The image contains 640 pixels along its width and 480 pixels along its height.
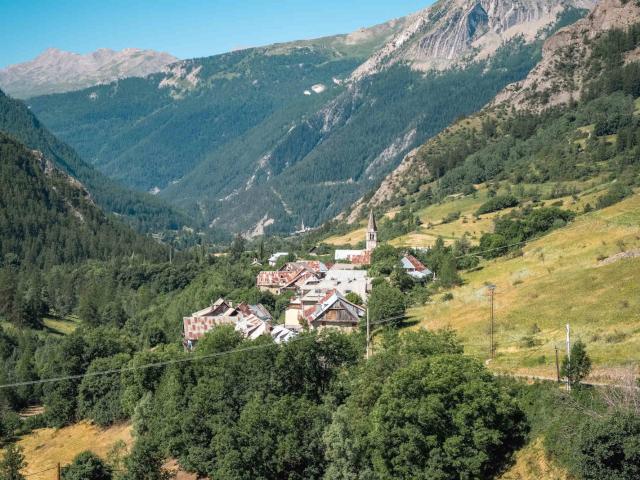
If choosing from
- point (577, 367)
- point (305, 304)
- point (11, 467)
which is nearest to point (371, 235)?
point (305, 304)

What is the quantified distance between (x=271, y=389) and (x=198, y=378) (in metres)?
9.62

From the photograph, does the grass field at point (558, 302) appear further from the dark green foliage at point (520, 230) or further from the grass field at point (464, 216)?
the grass field at point (464, 216)

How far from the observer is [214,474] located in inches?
2338

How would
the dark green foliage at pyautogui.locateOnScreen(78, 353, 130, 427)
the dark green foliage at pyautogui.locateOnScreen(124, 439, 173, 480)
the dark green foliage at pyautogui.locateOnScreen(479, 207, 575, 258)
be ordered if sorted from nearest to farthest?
the dark green foliage at pyautogui.locateOnScreen(124, 439, 173, 480)
the dark green foliage at pyautogui.locateOnScreen(78, 353, 130, 427)
the dark green foliage at pyautogui.locateOnScreen(479, 207, 575, 258)

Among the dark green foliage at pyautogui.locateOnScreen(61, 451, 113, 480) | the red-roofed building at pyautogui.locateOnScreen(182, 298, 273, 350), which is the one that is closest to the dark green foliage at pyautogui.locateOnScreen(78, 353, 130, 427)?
the red-roofed building at pyautogui.locateOnScreen(182, 298, 273, 350)

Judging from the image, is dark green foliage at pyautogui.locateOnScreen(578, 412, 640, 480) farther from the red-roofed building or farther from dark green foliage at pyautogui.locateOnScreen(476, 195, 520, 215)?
dark green foliage at pyautogui.locateOnScreen(476, 195, 520, 215)

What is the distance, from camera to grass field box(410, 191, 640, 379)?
5669 cm

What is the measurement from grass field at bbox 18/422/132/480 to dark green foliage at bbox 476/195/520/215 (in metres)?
89.6

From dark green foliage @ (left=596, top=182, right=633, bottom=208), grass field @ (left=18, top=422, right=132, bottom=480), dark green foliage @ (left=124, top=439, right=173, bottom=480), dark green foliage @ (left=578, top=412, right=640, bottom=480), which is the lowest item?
grass field @ (left=18, top=422, right=132, bottom=480)

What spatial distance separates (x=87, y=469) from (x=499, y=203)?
348 ft

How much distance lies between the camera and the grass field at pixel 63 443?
7944 cm

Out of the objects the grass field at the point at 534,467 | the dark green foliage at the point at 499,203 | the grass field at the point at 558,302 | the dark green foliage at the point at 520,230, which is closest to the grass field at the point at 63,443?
the grass field at the point at 558,302

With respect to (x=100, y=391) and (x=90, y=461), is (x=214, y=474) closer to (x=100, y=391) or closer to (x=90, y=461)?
(x=90, y=461)

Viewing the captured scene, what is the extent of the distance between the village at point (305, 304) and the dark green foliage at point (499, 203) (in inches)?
1020
